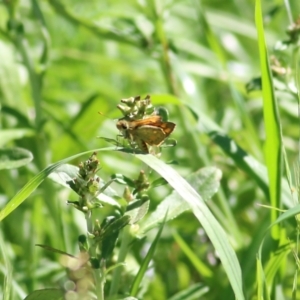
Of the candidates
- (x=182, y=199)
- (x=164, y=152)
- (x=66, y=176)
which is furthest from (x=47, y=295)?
(x=164, y=152)

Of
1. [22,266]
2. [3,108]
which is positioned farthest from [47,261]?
[3,108]

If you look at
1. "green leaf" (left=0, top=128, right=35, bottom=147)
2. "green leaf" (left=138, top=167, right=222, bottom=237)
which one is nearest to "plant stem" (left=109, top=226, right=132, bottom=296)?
"green leaf" (left=138, top=167, right=222, bottom=237)

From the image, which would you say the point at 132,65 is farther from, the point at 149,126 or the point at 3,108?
the point at 149,126

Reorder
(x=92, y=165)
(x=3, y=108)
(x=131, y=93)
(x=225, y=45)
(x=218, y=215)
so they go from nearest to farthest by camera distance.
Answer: (x=92, y=165), (x=218, y=215), (x=3, y=108), (x=131, y=93), (x=225, y=45)

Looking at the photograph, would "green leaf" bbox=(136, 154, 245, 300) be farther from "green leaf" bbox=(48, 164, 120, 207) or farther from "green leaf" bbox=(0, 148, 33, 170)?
"green leaf" bbox=(0, 148, 33, 170)

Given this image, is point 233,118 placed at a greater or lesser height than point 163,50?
lesser

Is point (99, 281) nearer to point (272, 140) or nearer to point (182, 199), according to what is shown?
point (182, 199)

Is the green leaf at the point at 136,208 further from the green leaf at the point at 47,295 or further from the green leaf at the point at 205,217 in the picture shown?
the green leaf at the point at 47,295
